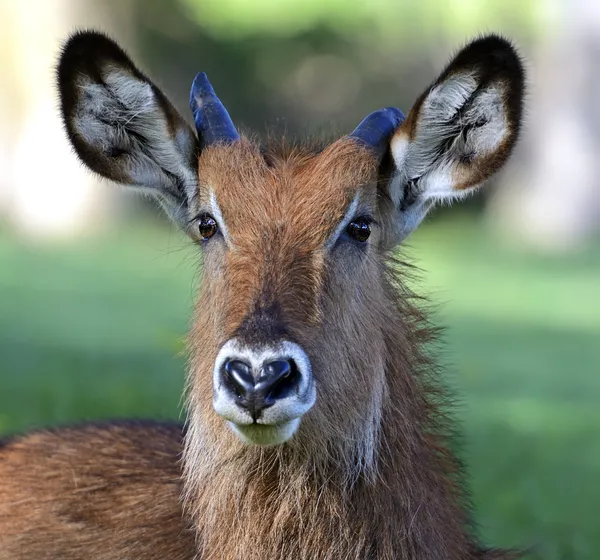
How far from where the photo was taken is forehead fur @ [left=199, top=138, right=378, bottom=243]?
565 cm

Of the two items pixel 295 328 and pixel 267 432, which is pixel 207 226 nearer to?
pixel 295 328

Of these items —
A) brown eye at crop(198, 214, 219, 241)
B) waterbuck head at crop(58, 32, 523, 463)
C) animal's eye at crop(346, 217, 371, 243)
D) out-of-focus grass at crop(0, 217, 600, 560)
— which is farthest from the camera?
out-of-focus grass at crop(0, 217, 600, 560)

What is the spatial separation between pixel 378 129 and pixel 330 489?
176 cm

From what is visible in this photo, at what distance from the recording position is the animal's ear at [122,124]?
19.7 feet

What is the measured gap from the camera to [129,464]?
648 centimetres

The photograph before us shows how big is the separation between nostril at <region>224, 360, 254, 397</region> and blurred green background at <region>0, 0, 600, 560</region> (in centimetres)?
158

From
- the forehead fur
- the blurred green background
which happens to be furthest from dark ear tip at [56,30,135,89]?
the blurred green background

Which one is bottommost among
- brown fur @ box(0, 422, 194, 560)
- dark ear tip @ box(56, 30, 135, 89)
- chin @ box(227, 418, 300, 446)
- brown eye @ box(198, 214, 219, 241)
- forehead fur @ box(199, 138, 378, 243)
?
brown fur @ box(0, 422, 194, 560)

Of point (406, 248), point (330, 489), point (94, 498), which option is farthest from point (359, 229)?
point (94, 498)

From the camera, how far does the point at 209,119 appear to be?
6.19 meters

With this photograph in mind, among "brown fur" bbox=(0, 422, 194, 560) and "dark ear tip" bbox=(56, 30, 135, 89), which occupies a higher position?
"dark ear tip" bbox=(56, 30, 135, 89)

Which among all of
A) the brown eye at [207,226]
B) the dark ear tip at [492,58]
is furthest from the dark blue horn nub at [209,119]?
the dark ear tip at [492,58]

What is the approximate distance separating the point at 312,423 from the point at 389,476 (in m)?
0.54

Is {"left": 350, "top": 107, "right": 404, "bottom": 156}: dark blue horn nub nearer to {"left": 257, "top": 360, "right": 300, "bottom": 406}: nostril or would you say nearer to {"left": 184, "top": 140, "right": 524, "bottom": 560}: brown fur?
{"left": 184, "top": 140, "right": 524, "bottom": 560}: brown fur
